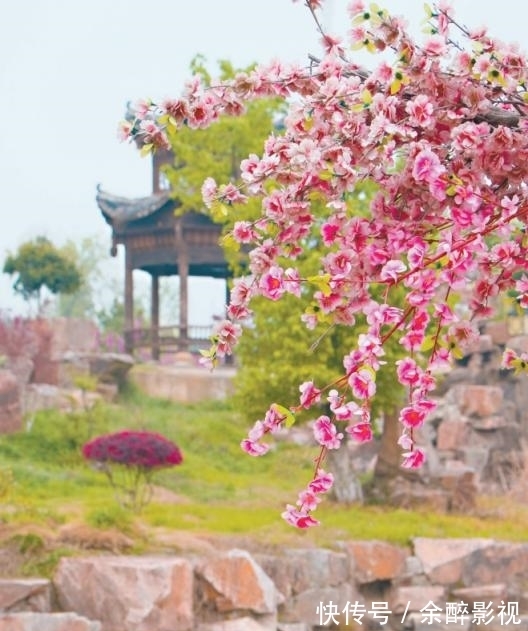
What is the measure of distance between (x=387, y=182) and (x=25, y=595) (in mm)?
6599

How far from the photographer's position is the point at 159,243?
2441cm

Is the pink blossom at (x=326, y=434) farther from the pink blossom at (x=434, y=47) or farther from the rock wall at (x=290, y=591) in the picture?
the rock wall at (x=290, y=591)

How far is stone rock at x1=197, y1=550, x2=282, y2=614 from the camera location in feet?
31.4

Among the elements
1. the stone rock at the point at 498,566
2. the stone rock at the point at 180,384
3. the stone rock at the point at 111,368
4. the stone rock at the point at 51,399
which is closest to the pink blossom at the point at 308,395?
the stone rock at the point at 498,566

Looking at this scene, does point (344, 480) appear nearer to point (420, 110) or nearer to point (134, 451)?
point (134, 451)

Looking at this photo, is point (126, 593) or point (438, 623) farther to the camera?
point (438, 623)

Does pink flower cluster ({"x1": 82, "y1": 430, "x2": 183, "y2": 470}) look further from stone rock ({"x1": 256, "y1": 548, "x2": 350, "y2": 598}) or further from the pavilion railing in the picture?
the pavilion railing

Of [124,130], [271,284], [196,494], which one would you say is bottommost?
[196,494]

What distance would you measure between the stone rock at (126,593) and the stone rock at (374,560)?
2469 mm

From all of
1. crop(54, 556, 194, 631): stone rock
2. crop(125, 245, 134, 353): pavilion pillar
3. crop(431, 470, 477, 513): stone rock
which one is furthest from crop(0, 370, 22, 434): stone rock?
crop(125, 245, 134, 353): pavilion pillar

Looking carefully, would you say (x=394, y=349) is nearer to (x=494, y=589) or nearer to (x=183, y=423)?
(x=494, y=589)

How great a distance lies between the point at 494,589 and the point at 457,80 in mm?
9118

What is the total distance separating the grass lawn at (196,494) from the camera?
11062 mm

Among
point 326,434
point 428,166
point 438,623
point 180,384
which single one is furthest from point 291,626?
point 180,384
